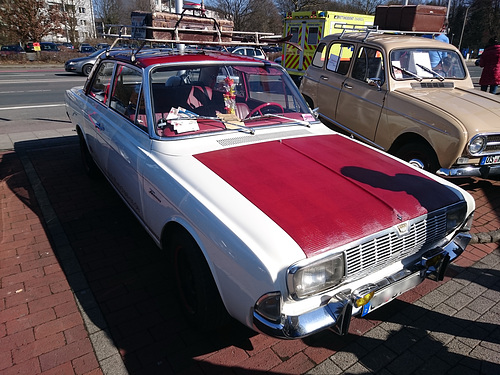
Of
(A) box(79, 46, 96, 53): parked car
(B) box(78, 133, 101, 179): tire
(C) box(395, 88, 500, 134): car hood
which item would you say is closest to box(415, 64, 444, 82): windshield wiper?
(C) box(395, 88, 500, 134): car hood

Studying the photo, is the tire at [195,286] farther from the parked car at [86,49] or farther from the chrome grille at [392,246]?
the parked car at [86,49]

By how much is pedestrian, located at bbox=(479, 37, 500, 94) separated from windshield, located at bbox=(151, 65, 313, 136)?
6697mm

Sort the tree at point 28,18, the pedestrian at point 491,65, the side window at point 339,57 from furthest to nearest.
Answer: the tree at point 28,18
the pedestrian at point 491,65
the side window at point 339,57

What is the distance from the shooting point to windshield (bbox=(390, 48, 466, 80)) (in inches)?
223

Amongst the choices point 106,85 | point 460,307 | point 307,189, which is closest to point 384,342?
point 460,307

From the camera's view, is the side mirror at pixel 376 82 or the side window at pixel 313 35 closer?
the side mirror at pixel 376 82

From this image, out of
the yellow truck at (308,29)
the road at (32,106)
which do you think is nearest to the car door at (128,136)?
the road at (32,106)

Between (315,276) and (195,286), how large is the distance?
892 mm

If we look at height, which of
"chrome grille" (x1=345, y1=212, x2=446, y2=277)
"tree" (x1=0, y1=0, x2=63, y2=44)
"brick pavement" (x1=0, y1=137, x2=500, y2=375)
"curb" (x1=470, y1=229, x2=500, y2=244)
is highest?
"tree" (x1=0, y1=0, x2=63, y2=44)

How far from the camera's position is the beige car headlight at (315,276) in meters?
2.04

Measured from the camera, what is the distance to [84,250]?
151 inches

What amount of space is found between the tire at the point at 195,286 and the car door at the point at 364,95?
3.97m

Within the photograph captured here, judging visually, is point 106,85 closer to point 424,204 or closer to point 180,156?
point 180,156

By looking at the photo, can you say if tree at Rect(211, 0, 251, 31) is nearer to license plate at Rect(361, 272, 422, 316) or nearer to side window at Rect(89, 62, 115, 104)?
side window at Rect(89, 62, 115, 104)
